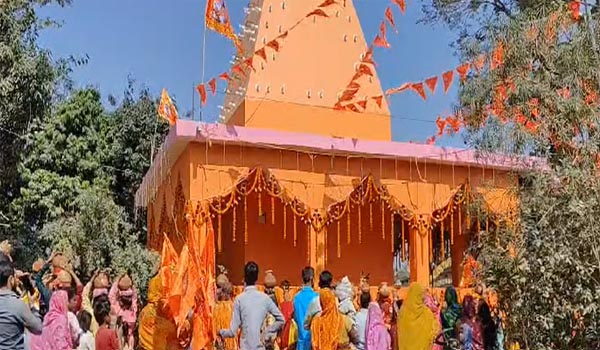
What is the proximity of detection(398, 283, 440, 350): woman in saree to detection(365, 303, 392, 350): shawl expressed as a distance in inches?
5.6

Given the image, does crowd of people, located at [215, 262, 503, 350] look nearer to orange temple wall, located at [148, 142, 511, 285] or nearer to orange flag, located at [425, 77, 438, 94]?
orange temple wall, located at [148, 142, 511, 285]

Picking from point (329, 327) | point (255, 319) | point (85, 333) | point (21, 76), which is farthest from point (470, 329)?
point (21, 76)

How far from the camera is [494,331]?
25.1ft

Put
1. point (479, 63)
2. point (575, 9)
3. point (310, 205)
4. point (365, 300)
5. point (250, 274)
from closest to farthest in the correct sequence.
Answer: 1. point (250, 274)
2. point (365, 300)
3. point (575, 9)
4. point (479, 63)
5. point (310, 205)

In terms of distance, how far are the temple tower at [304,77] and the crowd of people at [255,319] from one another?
4160mm

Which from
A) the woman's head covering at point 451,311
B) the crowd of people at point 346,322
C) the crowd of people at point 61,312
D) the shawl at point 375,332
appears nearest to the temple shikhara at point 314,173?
the woman's head covering at point 451,311

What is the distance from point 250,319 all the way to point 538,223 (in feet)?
7.93

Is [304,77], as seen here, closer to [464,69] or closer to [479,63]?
[464,69]

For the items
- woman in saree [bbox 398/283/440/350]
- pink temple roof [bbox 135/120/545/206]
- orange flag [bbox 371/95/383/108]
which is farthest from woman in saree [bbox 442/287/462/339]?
orange flag [bbox 371/95/383/108]

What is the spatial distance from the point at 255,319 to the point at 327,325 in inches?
33.0

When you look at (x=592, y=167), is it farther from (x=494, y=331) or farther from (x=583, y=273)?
(x=494, y=331)

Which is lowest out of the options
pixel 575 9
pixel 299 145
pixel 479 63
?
pixel 299 145

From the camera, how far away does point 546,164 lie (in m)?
7.06

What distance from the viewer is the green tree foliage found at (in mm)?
6121
